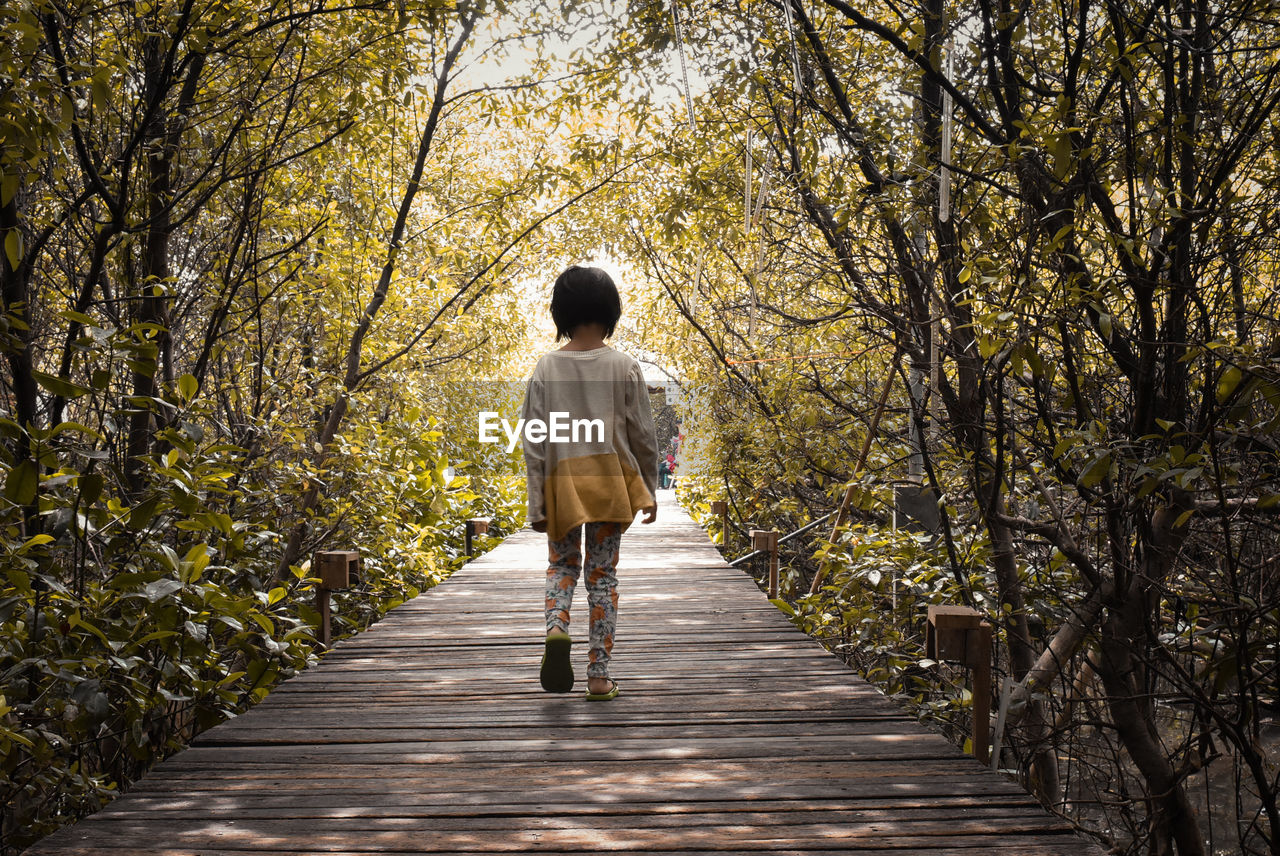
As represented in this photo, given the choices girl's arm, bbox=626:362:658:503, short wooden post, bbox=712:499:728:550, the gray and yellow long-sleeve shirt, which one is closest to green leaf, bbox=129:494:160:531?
the gray and yellow long-sleeve shirt

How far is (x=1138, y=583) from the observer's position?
3.91 meters

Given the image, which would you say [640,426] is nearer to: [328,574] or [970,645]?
[970,645]

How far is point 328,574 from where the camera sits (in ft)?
15.8

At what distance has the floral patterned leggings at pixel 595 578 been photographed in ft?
13.2

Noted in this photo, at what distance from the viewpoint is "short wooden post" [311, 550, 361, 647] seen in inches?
189

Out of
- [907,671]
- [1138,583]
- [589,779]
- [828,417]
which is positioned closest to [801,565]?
[828,417]

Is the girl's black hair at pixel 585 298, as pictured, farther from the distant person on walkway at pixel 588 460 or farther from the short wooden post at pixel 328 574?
the short wooden post at pixel 328 574

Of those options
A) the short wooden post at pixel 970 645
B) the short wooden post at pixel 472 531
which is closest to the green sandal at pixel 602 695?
the short wooden post at pixel 970 645

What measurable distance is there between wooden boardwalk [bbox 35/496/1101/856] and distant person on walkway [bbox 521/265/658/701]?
35cm

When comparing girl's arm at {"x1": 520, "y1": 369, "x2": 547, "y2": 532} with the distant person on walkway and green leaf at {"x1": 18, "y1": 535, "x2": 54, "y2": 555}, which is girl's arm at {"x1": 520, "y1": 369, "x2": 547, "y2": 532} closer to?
the distant person on walkway

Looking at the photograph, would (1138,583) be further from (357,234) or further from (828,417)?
(357,234)

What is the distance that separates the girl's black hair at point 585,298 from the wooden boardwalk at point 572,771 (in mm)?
1646

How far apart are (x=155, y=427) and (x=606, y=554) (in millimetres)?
2806

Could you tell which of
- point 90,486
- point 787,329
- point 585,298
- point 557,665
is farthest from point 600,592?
point 787,329
